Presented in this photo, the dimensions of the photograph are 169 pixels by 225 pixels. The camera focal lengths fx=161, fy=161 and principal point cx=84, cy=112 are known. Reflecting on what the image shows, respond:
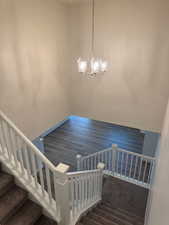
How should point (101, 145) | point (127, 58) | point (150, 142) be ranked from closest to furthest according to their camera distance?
point (127, 58), point (150, 142), point (101, 145)

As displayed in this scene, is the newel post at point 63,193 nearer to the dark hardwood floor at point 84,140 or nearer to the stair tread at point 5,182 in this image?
the stair tread at point 5,182

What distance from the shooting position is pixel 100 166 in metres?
3.64

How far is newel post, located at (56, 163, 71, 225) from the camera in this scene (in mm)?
2035

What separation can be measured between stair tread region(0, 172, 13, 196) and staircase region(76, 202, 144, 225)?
148 centimetres

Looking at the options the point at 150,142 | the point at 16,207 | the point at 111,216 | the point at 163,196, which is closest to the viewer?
the point at 163,196

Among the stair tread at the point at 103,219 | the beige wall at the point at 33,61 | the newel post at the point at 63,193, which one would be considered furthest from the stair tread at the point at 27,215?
the beige wall at the point at 33,61

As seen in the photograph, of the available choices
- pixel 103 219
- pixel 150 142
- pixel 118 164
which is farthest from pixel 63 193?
pixel 150 142

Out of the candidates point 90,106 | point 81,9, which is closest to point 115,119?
point 90,106

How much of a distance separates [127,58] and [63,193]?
3.48 m

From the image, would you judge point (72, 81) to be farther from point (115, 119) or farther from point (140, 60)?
point (140, 60)

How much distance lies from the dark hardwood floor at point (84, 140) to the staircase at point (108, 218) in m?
2.17

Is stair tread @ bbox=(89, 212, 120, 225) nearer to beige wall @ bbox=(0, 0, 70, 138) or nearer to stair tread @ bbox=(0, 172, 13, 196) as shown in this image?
stair tread @ bbox=(0, 172, 13, 196)

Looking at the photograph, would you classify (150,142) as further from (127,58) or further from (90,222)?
(90,222)

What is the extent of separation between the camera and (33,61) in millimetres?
3729
